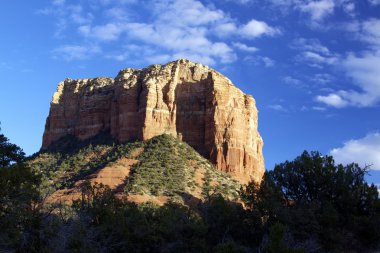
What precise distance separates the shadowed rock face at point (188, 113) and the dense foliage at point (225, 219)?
3461cm

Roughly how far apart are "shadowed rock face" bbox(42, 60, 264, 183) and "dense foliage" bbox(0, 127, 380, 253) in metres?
34.6

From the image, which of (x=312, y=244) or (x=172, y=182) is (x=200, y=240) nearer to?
(x=312, y=244)

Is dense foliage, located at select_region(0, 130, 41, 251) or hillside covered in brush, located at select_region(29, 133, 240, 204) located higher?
hillside covered in brush, located at select_region(29, 133, 240, 204)

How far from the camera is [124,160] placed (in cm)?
7631

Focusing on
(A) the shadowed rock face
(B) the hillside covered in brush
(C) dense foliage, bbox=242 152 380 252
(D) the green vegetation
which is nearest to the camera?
(C) dense foliage, bbox=242 152 380 252

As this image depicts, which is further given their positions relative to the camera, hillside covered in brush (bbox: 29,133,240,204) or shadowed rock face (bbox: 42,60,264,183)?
shadowed rock face (bbox: 42,60,264,183)

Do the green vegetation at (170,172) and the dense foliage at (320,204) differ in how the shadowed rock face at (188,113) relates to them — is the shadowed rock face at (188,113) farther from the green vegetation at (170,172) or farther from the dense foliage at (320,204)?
the dense foliage at (320,204)

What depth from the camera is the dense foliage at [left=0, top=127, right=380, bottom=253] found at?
3192 centimetres

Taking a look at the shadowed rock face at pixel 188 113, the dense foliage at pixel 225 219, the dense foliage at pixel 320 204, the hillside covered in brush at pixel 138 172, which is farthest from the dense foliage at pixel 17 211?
the shadowed rock face at pixel 188 113

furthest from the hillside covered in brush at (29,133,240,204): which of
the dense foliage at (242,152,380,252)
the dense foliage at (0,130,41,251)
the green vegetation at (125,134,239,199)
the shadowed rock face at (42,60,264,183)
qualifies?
the dense foliage at (0,130,41,251)

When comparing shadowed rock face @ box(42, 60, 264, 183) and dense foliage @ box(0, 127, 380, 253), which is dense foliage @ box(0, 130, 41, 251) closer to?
dense foliage @ box(0, 127, 380, 253)

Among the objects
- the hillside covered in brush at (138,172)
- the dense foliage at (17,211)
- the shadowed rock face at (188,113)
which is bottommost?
the dense foliage at (17,211)

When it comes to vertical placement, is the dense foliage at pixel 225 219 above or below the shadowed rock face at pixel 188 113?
below

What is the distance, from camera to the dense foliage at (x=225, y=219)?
31922mm
